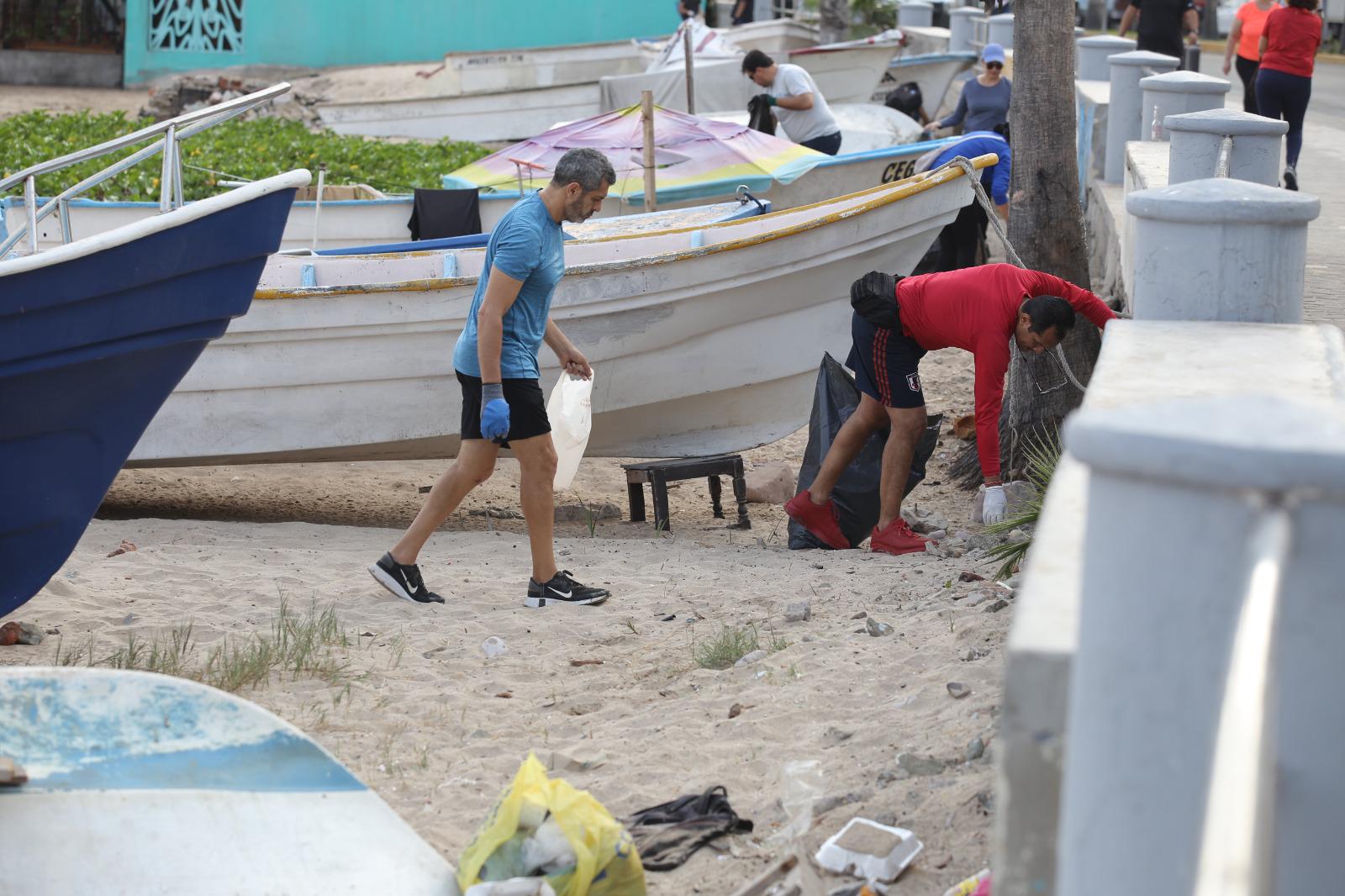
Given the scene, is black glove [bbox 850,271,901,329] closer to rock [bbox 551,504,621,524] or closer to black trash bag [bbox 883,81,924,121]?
rock [bbox 551,504,621,524]

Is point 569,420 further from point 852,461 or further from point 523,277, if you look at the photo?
point 852,461

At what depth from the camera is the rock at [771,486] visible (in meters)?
8.30

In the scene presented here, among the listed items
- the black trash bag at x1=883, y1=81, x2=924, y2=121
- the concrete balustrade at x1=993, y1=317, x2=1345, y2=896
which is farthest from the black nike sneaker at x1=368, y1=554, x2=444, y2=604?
the black trash bag at x1=883, y1=81, x2=924, y2=121

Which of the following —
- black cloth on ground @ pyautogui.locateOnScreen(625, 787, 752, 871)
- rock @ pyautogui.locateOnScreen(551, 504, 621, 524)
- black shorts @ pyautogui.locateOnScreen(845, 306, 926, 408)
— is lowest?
rock @ pyautogui.locateOnScreen(551, 504, 621, 524)

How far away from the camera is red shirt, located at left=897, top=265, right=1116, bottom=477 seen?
6.04 m

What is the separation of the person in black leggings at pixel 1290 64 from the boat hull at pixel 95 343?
25.6 ft

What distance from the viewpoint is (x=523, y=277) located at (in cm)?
534

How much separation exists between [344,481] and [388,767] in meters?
5.13

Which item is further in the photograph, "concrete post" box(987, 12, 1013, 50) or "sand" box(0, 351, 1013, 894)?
"concrete post" box(987, 12, 1013, 50)

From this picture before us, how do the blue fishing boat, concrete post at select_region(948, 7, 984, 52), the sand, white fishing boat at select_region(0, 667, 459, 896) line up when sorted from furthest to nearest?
concrete post at select_region(948, 7, 984, 52), the blue fishing boat, the sand, white fishing boat at select_region(0, 667, 459, 896)

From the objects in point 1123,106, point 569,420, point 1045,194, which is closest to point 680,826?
point 569,420

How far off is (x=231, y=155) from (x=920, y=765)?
14.7 metres

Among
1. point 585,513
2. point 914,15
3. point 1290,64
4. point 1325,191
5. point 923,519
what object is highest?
point 914,15

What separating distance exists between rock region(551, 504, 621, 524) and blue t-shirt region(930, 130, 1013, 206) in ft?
11.8
